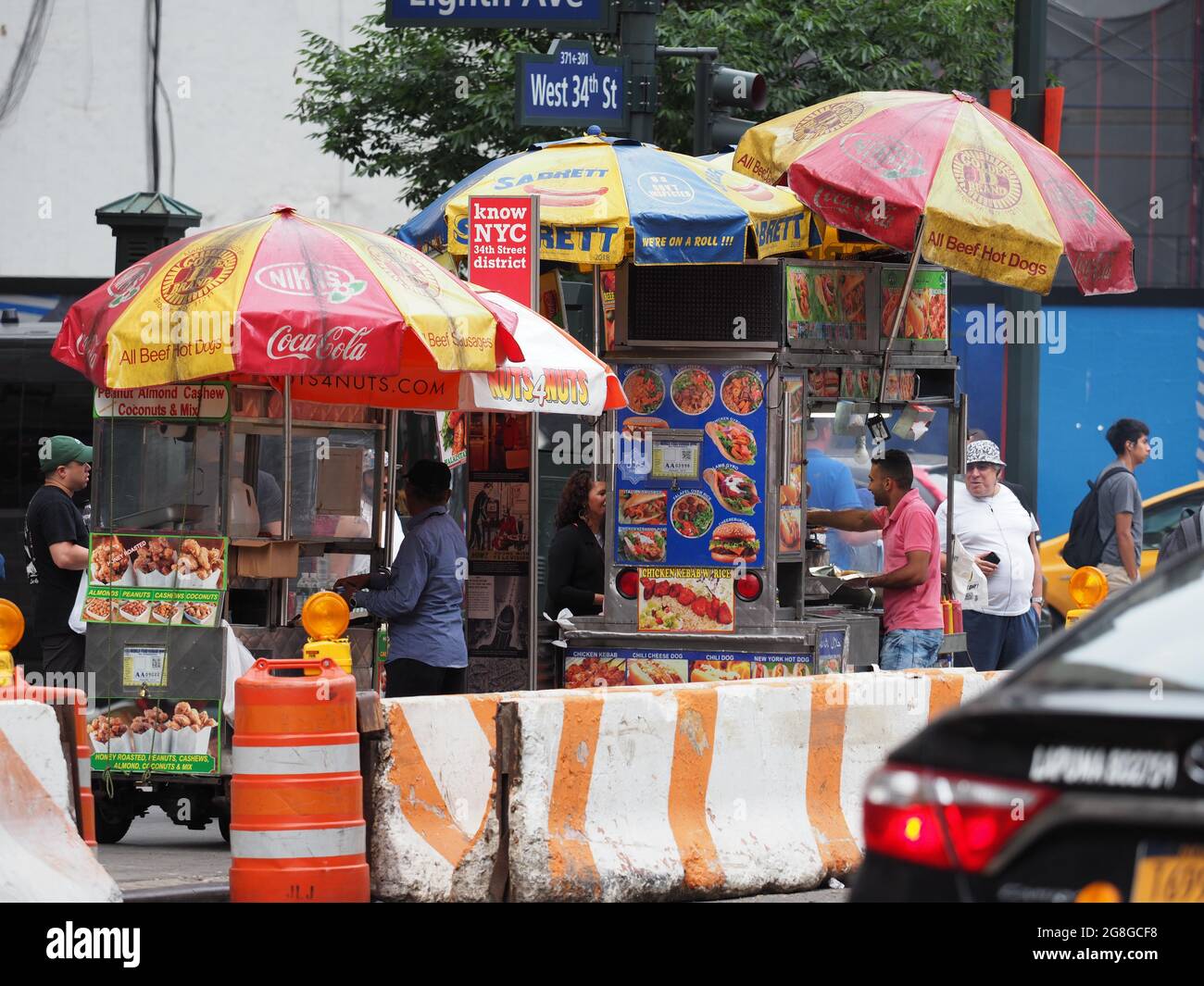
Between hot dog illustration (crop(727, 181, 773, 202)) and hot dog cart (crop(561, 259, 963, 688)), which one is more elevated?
hot dog illustration (crop(727, 181, 773, 202))

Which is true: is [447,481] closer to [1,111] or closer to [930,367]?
[930,367]

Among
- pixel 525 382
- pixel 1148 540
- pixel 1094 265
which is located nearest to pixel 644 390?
pixel 525 382

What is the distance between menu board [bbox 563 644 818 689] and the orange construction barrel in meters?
3.46

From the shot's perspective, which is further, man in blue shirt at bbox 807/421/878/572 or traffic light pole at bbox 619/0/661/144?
man in blue shirt at bbox 807/421/878/572

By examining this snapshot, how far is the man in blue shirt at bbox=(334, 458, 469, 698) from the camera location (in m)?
9.62

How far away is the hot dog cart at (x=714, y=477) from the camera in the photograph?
1038 cm

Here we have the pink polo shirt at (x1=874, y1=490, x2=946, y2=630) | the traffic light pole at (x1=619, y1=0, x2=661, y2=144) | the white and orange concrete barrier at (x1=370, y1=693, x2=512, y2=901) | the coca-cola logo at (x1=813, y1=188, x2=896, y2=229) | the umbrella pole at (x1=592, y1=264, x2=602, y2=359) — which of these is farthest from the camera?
the traffic light pole at (x1=619, y1=0, x2=661, y2=144)

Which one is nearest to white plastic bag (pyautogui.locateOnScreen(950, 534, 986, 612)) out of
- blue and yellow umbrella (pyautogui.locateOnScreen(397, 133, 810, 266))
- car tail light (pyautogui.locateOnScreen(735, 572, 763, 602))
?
car tail light (pyautogui.locateOnScreen(735, 572, 763, 602))

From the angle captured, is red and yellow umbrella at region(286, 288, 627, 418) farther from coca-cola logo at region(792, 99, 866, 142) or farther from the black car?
the black car

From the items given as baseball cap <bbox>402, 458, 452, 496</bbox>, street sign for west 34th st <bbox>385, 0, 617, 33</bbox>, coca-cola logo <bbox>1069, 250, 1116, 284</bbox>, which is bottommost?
baseball cap <bbox>402, 458, 452, 496</bbox>

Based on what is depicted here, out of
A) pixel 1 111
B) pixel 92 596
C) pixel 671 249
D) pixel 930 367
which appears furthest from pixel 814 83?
pixel 1 111

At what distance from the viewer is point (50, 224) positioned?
2420cm

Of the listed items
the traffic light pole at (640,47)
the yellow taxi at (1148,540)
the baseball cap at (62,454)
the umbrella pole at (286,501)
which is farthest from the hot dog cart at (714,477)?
the yellow taxi at (1148,540)

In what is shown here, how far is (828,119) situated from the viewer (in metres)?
10.4
